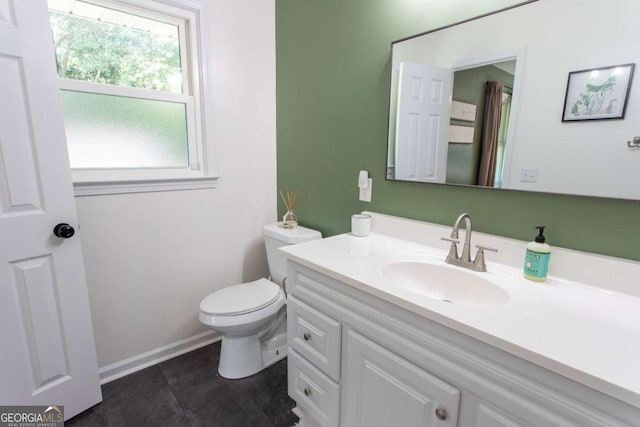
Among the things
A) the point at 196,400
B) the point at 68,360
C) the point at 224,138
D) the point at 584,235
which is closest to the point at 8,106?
the point at 224,138

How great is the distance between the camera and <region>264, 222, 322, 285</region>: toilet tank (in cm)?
179

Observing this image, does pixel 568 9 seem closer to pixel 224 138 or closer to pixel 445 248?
pixel 445 248

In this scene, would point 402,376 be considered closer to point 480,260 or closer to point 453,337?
point 453,337

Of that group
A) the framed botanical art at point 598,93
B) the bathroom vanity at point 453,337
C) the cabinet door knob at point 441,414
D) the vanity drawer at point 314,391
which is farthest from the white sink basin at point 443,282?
the framed botanical art at point 598,93

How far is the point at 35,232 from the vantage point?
1.25 metres

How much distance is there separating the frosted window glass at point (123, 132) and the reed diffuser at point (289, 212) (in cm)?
69

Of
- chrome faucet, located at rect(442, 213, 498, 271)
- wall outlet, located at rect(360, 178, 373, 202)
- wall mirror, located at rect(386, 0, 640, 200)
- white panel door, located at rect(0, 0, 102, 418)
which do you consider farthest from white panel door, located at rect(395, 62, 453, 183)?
white panel door, located at rect(0, 0, 102, 418)

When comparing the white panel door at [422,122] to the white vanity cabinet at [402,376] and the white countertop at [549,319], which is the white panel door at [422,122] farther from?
the white vanity cabinet at [402,376]

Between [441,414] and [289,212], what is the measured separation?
1.38 m

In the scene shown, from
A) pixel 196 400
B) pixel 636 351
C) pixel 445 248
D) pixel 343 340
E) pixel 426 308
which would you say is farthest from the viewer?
pixel 196 400

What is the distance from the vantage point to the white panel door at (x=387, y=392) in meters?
0.82

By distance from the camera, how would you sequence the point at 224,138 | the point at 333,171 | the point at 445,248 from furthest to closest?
the point at 224,138 → the point at 333,171 → the point at 445,248

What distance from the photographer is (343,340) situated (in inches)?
43.3

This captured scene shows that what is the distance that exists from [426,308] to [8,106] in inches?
64.0
